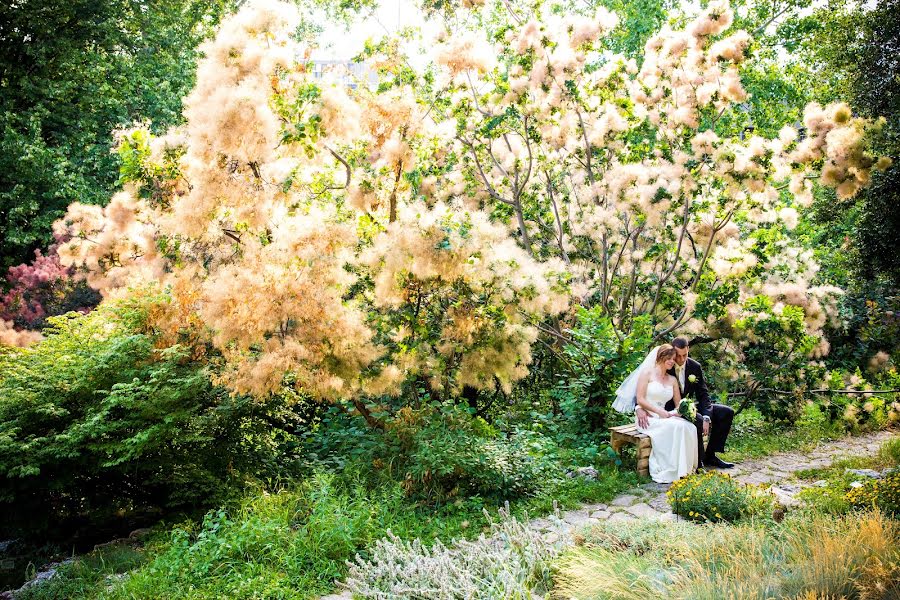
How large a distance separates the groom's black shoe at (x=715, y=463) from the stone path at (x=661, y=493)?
0.21ft

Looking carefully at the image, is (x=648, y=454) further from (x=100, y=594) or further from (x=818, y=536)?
(x=100, y=594)

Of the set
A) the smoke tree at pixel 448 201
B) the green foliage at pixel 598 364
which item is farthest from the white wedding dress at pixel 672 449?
the smoke tree at pixel 448 201

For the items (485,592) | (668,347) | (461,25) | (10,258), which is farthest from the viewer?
(10,258)

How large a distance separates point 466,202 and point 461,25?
6.79 ft

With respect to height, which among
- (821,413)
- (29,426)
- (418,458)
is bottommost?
(821,413)

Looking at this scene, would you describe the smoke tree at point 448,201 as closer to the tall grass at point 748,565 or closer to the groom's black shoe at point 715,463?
the groom's black shoe at point 715,463

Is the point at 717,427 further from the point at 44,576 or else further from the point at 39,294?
the point at 39,294

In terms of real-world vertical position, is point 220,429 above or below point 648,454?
above

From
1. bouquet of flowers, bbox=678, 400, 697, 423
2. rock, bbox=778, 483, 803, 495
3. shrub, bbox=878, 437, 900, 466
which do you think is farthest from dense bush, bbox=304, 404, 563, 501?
shrub, bbox=878, 437, 900, 466

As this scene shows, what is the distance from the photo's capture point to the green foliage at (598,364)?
704 centimetres

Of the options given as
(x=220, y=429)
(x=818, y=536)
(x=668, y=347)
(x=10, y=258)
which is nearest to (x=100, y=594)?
(x=220, y=429)

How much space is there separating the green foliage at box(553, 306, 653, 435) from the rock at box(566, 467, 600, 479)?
1.07m

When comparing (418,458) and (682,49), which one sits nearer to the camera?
(418,458)

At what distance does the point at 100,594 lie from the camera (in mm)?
4121
